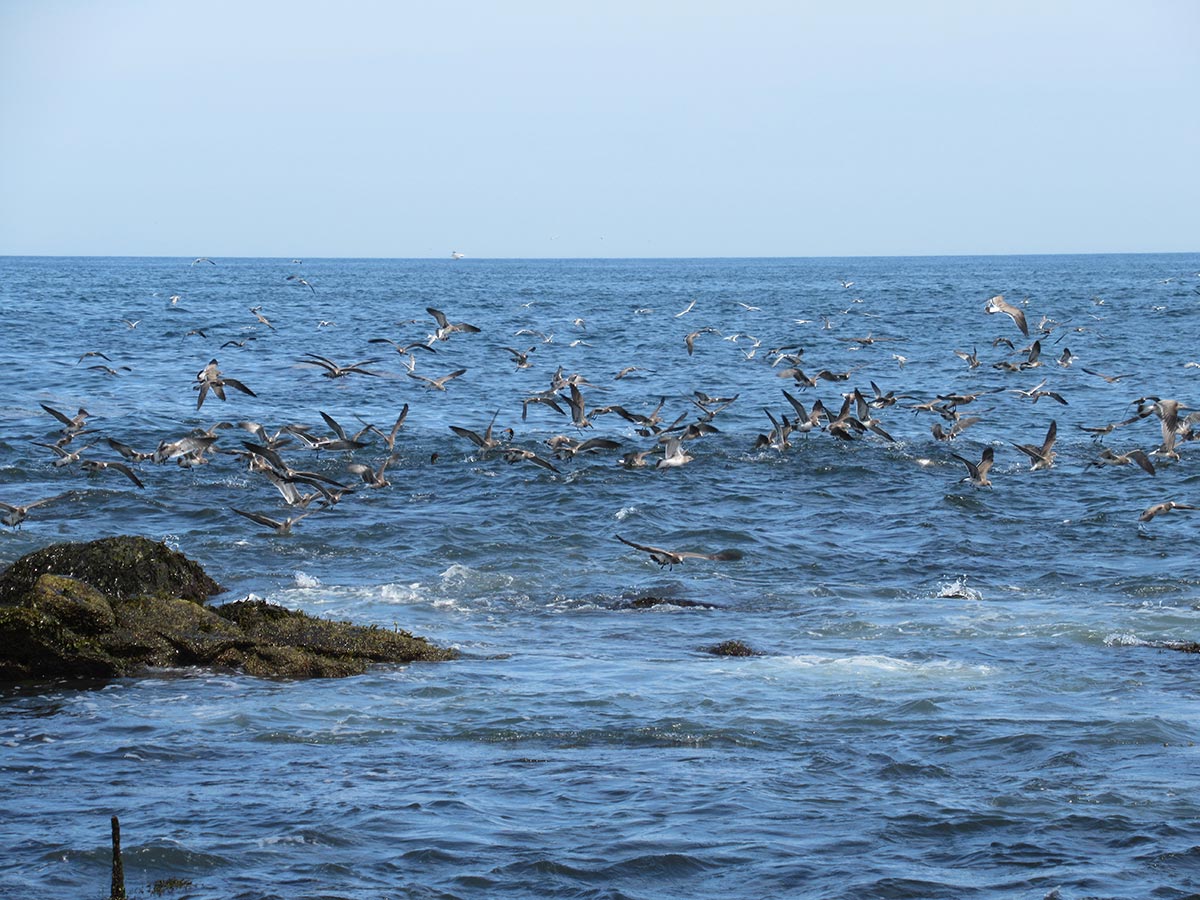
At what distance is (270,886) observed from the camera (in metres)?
7.82

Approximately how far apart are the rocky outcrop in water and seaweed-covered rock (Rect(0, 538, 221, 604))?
0.11ft

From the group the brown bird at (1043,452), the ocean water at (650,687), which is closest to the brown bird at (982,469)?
the ocean water at (650,687)

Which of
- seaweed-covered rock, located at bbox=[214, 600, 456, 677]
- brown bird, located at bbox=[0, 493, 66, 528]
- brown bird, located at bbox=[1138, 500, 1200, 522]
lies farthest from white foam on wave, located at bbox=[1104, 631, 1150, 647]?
brown bird, located at bbox=[0, 493, 66, 528]

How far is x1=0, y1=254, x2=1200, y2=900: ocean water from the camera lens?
27.3 ft

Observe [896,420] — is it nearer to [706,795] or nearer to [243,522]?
[243,522]

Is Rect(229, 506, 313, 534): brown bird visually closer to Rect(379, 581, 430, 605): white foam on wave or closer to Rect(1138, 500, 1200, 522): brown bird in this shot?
Rect(379, 581, 430, 605): white foam on wave

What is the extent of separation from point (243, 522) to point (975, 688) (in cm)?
1155

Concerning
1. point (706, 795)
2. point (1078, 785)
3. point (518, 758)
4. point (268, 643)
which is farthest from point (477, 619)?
point (1078, 785)

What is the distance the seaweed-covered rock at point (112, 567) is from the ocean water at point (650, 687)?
5.86ft

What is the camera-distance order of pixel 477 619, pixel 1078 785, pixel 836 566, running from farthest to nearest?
pixel 836 566 < pixel 477 619 < pixel 1078 785

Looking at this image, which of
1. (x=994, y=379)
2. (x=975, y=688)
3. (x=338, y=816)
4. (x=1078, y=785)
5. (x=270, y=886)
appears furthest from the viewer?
(x=994, y=379)

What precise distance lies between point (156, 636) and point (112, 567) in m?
2.03

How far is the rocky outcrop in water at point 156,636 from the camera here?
11.5 metres

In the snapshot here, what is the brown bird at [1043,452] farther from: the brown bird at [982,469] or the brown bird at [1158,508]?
the brown bird at [1158,508]
